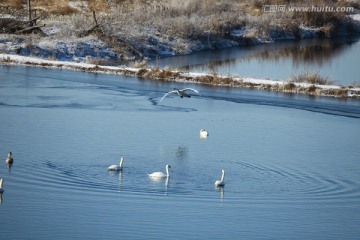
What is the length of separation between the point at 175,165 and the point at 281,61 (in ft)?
100

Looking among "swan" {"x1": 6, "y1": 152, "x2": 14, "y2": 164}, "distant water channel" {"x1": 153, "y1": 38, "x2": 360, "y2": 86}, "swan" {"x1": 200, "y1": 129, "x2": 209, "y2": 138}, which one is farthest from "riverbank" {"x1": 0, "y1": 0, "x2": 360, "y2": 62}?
"swan" {"x1": 6, "y1": 152, "x2": 14, "y2": 164}

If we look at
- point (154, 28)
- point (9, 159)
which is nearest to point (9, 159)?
point (9, 159)

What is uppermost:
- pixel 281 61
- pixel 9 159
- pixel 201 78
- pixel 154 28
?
pixel 154 28

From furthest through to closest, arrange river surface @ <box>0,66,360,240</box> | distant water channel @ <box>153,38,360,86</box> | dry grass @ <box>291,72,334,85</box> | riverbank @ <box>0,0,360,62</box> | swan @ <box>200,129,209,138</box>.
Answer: riverbank @ <box>0,0,360,62</box> → distant water channel @ <box>153,38,360,86</box> → dry grass @ <box>291,72,334,85</box> → swan @ <box>200,129,209,138</box> → river surface @ <box>0,66,360,240</box>

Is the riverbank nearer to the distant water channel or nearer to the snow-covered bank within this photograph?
the distant water channel

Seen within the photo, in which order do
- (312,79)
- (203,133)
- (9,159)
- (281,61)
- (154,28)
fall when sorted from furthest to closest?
(154,28) → (281,61) → (312,79) → (203,133) → (9,159)

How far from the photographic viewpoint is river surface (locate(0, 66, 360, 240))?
61.2 ft

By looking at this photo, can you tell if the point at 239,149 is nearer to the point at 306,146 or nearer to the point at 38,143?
the point at 306,146

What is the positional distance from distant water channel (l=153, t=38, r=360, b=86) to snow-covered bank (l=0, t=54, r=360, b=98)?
2539mm

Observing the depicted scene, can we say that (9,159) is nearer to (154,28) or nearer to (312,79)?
(312,79)

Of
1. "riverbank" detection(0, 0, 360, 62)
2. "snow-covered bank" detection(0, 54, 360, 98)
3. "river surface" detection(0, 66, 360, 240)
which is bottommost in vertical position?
"river surface" detection(0, 66, 360, 240)

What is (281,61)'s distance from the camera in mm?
53406

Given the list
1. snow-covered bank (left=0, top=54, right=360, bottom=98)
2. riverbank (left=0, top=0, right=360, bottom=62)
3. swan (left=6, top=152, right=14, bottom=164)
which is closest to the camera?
swan (left=6, top=152, right=14, bottom=164)

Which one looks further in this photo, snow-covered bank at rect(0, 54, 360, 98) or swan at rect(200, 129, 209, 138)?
snow-covered bank at rect(0, 54, 360, 98)
